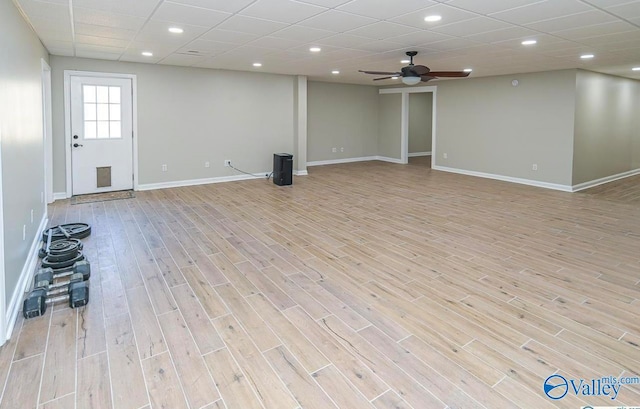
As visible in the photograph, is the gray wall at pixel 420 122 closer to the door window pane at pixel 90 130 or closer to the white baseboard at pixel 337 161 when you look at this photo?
the white baseboard at pixel 337 161

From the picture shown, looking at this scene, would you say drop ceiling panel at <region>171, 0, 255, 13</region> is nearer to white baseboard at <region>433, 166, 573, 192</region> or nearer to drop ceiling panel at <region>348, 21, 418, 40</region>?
drop ceiling panel at <region>348, 21, 418, 40</region>

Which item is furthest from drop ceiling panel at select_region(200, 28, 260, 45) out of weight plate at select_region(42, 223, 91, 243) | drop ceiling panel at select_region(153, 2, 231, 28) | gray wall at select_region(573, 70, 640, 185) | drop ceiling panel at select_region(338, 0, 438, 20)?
gray wall at select_region(573, 70, 640, 185)

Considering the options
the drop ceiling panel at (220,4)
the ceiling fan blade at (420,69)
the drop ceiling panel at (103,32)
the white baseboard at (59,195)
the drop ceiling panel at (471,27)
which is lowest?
the white baseboard at (59,195)

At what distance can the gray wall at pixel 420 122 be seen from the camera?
13.4m

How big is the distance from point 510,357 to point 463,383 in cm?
45

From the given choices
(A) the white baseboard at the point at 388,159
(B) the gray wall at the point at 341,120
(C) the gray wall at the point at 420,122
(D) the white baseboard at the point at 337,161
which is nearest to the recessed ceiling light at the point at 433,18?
(B) the gray wall at the point at 341,120

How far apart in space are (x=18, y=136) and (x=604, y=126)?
10323 millimetres

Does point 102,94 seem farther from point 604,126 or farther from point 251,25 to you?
point 604,126

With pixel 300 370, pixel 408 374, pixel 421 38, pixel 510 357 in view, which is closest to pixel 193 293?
pixel 300 370

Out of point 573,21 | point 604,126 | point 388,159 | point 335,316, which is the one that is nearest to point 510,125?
point 604,126

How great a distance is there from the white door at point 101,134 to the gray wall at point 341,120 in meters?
5.00

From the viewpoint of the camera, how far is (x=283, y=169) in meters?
8.09

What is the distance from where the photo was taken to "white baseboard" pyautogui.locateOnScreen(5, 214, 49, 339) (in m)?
2.66

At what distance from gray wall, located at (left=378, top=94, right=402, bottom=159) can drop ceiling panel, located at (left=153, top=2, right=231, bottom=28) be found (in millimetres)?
8190
